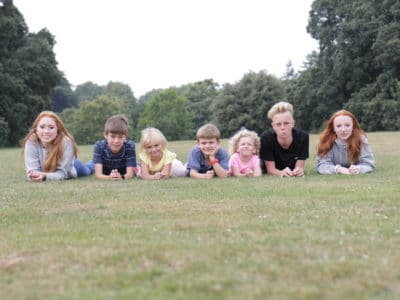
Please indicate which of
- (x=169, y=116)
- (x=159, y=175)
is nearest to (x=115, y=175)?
(x=159, y=175)

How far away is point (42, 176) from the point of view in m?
10.2

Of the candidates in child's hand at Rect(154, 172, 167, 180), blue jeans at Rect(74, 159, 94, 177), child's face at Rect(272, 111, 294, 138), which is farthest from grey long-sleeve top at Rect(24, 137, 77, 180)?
child's face at Rect(272, 111, 294, 138)

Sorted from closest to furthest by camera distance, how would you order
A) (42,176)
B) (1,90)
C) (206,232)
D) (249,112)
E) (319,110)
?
(206,232) → (42,176) → (1,90) → (319,110) → (249,112)

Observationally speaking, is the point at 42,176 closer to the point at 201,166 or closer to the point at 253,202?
the point at 201,166

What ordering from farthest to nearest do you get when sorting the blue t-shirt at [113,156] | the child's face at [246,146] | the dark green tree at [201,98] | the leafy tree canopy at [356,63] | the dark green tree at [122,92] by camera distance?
the dark green tree at [122,92] < the dark green tree at [201,98] < the leafy tree canopy at [356,63] < the blue t-shirt at [113,156] < the child's face at [246,146]

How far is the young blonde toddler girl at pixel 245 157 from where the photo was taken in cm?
1044

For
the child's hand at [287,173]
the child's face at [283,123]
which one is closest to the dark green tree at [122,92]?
the child's face at [283,123]

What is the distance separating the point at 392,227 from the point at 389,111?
50.5 metres

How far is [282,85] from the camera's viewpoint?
68750 millimetres

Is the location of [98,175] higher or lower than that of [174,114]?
lower

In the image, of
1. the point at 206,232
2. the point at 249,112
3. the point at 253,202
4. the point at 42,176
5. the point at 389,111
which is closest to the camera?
the point at 206,232

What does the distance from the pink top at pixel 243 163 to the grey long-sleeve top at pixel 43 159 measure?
126 inches

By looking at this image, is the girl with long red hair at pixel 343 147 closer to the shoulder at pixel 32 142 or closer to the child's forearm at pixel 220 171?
the child's forearm at pixel 220 171

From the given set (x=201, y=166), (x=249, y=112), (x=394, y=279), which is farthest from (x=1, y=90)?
(x=394, y=279)
